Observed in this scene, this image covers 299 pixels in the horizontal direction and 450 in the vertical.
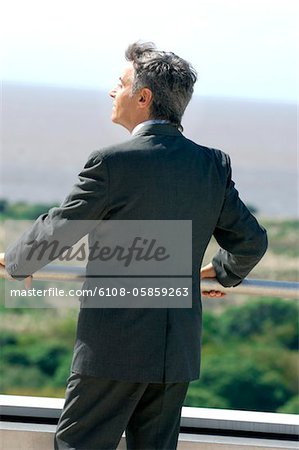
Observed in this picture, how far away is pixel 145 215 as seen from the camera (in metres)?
1.99

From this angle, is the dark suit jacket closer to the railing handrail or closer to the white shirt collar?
the white shirt collar

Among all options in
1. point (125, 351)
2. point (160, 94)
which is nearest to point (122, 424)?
point (125, 351)

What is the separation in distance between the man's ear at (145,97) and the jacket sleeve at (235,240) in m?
0.25

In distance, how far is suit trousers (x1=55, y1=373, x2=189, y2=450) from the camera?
2020 mm

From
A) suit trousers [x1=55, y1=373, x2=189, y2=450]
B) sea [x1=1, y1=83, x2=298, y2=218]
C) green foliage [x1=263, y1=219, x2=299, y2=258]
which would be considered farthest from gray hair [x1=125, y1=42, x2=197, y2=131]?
sea [x1=1, y1=83, x2=298, y2=218]

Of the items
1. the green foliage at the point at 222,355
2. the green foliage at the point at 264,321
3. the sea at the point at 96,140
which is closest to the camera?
the green foliage at the point at 222,355

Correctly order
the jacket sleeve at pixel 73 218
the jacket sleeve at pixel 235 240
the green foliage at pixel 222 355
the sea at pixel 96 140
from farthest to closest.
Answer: the sea at pixel 96 140
the green foliage at pixel 222 355
the jacket sleeve at pixel 235 240
the jacket sleeve at pixel 73 218

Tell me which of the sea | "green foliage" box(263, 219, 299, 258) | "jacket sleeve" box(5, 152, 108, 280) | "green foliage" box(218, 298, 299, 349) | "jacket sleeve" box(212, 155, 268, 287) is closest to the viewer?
"jacket sleeve" box(5, 152, 108, 280)

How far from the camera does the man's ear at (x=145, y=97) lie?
201 centimetres

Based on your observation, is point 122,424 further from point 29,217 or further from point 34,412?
point 29,217

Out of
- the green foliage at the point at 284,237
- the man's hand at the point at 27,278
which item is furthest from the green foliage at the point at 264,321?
the man's hand at the point at 27,278

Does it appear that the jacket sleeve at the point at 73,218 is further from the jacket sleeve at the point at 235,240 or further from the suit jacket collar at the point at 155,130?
the jacket sleeve at the point at 235,240

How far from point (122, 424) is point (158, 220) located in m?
0.48

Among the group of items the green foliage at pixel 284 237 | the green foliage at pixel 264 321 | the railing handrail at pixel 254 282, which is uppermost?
the railing handrail at pixel 254 282
